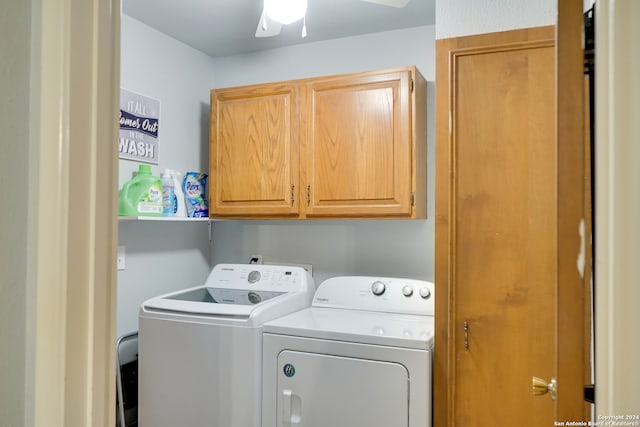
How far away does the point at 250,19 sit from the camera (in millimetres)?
2406

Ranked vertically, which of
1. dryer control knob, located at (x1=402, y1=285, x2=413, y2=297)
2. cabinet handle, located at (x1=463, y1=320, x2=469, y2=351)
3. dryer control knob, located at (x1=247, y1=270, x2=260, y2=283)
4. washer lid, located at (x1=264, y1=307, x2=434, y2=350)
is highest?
dryer control knob, located at (x1=247, y1=270, x2=260, y2=283)

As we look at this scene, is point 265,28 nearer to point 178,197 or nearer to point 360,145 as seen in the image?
point 360,145

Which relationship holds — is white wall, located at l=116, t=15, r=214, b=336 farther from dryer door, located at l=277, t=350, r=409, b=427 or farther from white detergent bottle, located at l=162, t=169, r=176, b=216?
dryer door, located at l=277, t=350, r=409, b=427

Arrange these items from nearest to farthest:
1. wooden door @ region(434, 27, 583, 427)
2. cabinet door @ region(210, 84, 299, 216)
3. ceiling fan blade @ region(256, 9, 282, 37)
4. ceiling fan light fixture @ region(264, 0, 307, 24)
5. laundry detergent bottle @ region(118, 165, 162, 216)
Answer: wooden door @ region(434, 27, 583, 427) < ceiling fan light fixture @ region(264, 0, 307, 24) < ceiling fan blade @ region(256, 9, 282, 37) < laundry detergent bottle @ region(118, 165, 162, 216) < cabinet door @ region(210, 84, 299, 216)

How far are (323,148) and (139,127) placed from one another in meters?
1.00

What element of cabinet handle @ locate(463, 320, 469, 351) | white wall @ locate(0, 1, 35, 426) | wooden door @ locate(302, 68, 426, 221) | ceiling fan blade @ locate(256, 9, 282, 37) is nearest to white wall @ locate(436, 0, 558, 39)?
wooden door @ locate(302, 68, 426, 221)

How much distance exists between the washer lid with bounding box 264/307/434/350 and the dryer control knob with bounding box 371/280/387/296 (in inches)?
4.3

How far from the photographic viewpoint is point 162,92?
103 inches

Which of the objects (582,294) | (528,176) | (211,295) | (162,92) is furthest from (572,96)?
(162,92)

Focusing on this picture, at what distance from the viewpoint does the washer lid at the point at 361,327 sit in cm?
179

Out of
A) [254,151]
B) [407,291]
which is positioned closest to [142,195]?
[254,151]

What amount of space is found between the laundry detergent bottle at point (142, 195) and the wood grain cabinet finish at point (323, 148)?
40cm

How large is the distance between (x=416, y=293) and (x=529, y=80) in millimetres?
1128

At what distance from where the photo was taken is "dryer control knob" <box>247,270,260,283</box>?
258cm
